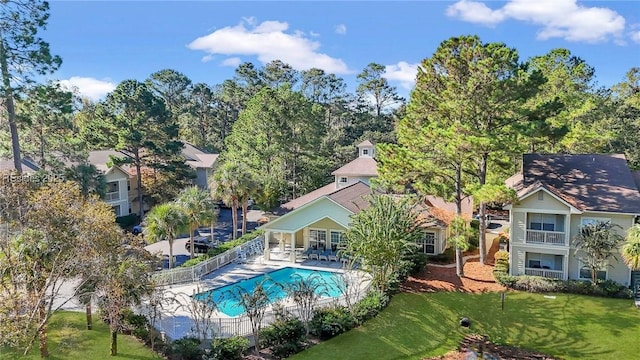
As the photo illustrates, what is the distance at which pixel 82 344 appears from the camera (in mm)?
16984

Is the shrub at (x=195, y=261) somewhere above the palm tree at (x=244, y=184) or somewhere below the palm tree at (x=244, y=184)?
below

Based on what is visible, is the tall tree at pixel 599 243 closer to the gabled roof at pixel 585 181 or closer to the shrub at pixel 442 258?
the gabled roof at pixel 585 181

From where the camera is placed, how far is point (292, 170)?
4828cm

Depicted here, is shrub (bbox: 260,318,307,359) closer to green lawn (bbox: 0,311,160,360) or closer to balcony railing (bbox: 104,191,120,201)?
green lawn (bbox: 0,311,160,360)

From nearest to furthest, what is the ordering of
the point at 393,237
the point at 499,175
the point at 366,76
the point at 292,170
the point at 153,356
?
1. the point at 153,356
2. the point at 393,237
3. the point at 499,175
4. the point at 292,170
5. the point at 366,76

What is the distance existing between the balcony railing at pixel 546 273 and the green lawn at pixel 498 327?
76.3 inches

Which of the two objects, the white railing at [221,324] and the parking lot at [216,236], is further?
the parking lot at [216,236]

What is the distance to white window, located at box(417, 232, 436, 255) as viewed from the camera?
94.9 ft

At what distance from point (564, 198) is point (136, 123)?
34334 mm

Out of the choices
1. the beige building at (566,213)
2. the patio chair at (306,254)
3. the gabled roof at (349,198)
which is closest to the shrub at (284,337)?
the gabled roof at (349,198)

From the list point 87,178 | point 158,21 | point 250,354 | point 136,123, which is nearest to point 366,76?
point 136,123

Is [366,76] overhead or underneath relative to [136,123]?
overhead

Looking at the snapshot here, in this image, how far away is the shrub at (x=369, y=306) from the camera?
19.9 metres

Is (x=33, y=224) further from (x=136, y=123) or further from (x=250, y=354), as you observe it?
(x=136, y=123)
